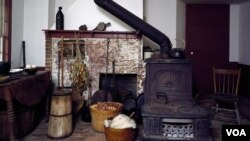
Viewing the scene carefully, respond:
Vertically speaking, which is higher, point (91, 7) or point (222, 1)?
point (222, 1)

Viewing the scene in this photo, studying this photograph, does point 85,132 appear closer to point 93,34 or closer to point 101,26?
point 93,34

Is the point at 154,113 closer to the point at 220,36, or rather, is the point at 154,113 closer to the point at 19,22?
the point at 19,22

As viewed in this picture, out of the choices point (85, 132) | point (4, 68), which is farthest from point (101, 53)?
point (4, 68)

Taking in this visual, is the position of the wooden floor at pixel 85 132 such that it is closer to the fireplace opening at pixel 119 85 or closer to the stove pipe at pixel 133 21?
the fireplace opening at pixel 119 85

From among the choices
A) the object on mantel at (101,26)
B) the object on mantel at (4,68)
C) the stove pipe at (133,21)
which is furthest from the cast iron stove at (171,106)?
the object on mantel at (4,68)

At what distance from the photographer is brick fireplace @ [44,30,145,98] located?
424cm

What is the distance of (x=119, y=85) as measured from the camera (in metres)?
4.63

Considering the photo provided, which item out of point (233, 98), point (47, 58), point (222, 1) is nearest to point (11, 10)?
point (47, 58)

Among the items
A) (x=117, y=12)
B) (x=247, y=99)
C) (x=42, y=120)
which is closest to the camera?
(x=42, y=120)

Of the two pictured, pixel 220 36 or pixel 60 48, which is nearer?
pixel 60 48

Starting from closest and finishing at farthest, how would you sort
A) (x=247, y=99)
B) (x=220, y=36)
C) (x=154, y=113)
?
1. (x=154, y=113)
2. (x=247, y=99)
3. (x=220, y=36)

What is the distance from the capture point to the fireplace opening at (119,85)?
14.1ft

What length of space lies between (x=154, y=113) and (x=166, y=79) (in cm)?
69

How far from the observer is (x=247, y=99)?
5.33m
